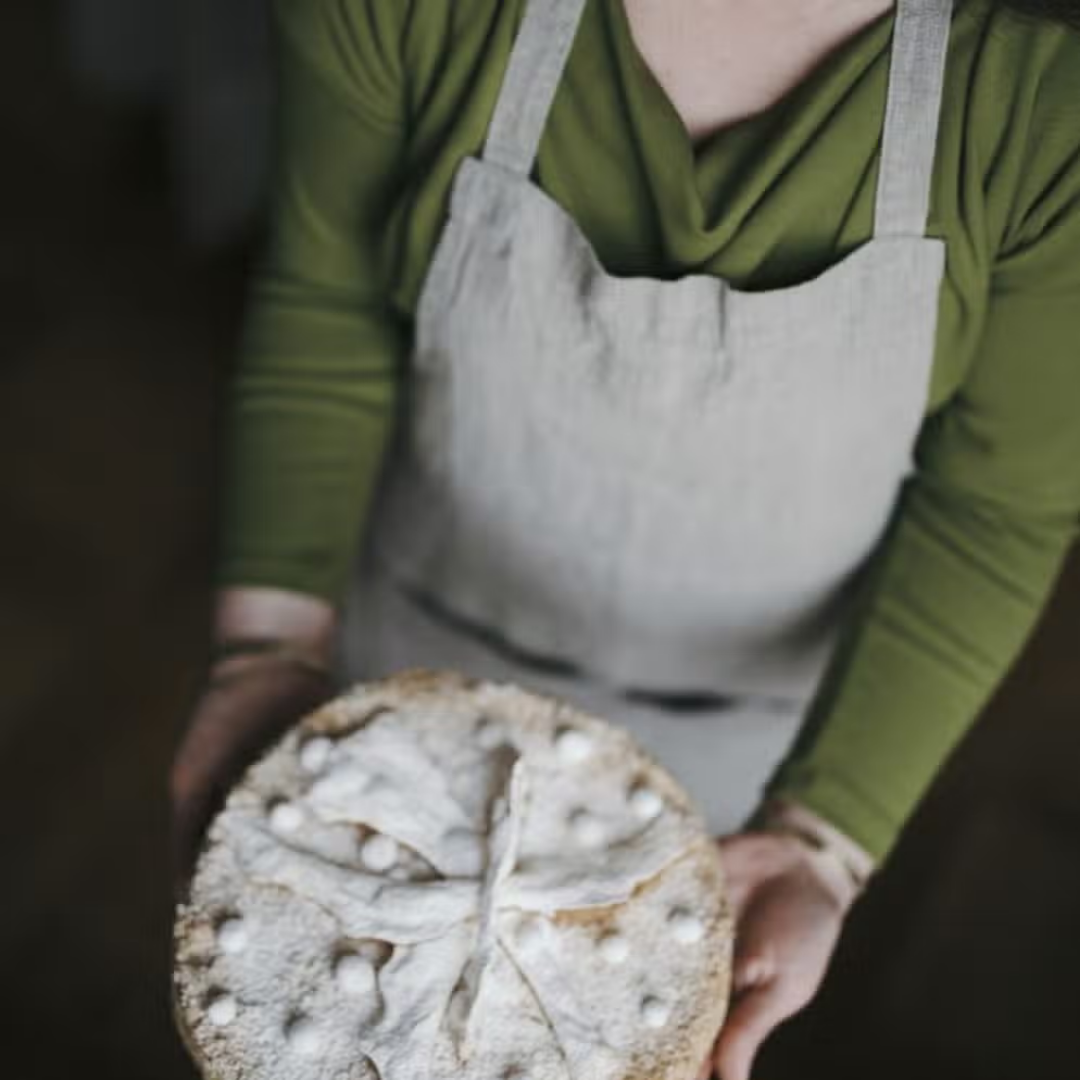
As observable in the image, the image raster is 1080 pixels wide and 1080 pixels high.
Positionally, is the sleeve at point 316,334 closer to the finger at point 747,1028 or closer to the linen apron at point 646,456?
the linen apron at point 646,456

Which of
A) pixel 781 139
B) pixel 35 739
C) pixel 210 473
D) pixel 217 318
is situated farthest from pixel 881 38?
pixel 217 318

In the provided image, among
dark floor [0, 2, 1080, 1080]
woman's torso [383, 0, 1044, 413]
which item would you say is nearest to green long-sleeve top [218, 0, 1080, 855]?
woman's torso [383, 0, 1044, 413]

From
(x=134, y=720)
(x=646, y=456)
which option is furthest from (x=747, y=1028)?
(x=134, y=720)

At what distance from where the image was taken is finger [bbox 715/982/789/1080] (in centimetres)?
68

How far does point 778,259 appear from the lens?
659 millimetres

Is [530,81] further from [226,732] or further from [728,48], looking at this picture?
[226,732]

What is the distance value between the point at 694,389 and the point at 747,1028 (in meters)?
0.29

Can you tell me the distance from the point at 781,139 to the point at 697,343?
0.11 metres

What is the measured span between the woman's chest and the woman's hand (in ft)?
1.15

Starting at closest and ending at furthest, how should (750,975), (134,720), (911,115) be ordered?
(911,115) → (750,975) → (134,720)

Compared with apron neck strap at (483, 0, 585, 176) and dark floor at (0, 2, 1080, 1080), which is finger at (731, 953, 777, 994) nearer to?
dark floor at (0, 2, 1080, 1080)

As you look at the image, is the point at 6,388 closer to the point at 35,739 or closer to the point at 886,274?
the point at 35,739

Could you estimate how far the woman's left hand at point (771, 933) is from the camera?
2.28 feet

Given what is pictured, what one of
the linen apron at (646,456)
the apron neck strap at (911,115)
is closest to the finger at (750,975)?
the linen apron at (646,456)
